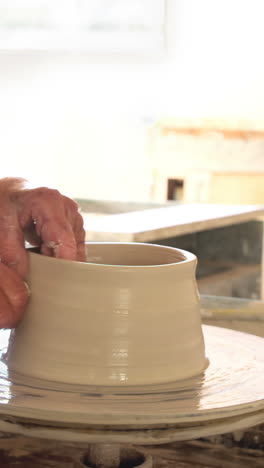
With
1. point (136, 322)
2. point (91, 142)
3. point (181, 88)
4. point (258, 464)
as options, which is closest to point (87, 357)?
point (136, 322)

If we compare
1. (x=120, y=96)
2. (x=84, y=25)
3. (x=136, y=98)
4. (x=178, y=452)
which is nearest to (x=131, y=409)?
(x=178, y=452)

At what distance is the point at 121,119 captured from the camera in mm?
6219

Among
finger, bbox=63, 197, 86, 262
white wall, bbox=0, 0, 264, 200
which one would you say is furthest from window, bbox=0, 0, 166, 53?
finger, bbox=63, 197, 86, 262

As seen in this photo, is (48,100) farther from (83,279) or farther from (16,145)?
(83,279)

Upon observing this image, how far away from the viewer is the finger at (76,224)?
81 centimetres

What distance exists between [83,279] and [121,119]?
5622 millimetres

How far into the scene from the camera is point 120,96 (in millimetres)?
6184

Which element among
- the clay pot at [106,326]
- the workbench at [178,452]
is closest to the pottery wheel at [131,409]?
the clay pot at [106,326]

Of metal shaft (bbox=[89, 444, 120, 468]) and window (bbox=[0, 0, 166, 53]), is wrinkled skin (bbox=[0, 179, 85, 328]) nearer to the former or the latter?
metal shaft (bbox=[89, 444, 120, 468])

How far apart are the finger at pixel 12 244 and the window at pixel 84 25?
538cm

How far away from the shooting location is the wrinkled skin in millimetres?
737

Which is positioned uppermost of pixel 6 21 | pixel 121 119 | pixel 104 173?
pixel 6 21

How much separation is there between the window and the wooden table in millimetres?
3093

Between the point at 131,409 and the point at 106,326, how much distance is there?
0.11 metres
